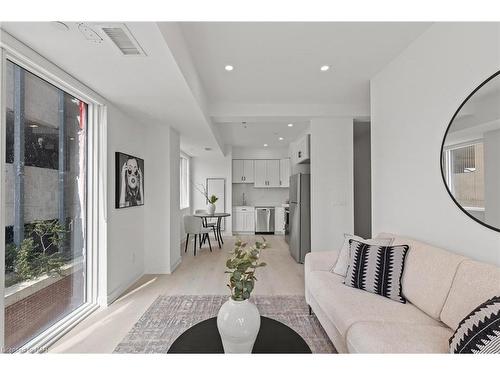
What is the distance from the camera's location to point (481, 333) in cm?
110

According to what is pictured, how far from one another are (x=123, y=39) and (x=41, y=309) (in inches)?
86.0

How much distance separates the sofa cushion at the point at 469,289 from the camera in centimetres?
133

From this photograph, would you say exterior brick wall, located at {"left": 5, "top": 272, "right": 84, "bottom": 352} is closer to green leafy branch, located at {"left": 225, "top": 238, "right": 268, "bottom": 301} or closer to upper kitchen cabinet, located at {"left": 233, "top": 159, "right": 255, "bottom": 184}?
green leafy branch, located at {"left": 225, "top": 238, "right": 268, "bottom": 301}

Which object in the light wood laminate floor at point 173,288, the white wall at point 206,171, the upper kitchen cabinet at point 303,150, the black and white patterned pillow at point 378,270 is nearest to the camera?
the black and white patterned pillow at point 378,270

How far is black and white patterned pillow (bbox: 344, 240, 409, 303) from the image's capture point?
1867mm

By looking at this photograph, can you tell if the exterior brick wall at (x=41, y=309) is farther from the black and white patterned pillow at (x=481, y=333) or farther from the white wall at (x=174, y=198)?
the black and white patterned pillow at (x=481, y=333)

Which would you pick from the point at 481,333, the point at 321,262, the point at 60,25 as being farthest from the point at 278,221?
the point at 60,25

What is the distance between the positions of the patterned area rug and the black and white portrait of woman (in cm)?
128

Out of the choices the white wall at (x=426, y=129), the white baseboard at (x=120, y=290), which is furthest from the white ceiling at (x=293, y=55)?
the white baseboard at (x=120, y=290)

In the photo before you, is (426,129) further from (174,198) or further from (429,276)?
(174,198)

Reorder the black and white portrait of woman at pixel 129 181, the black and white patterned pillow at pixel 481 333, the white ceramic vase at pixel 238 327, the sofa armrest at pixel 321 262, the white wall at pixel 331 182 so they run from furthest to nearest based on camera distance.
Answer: the white wall at pixel 331 182, the black and white portrait of woman at pixel 129 181, the sofa armrest at pixel 321 262, the white ceramic vase at pixel 238 327, the black and white patterned pillow at pixel 481 333

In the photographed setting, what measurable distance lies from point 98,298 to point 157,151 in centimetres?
209

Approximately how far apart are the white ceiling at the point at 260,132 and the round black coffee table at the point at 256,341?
11.8 ft
